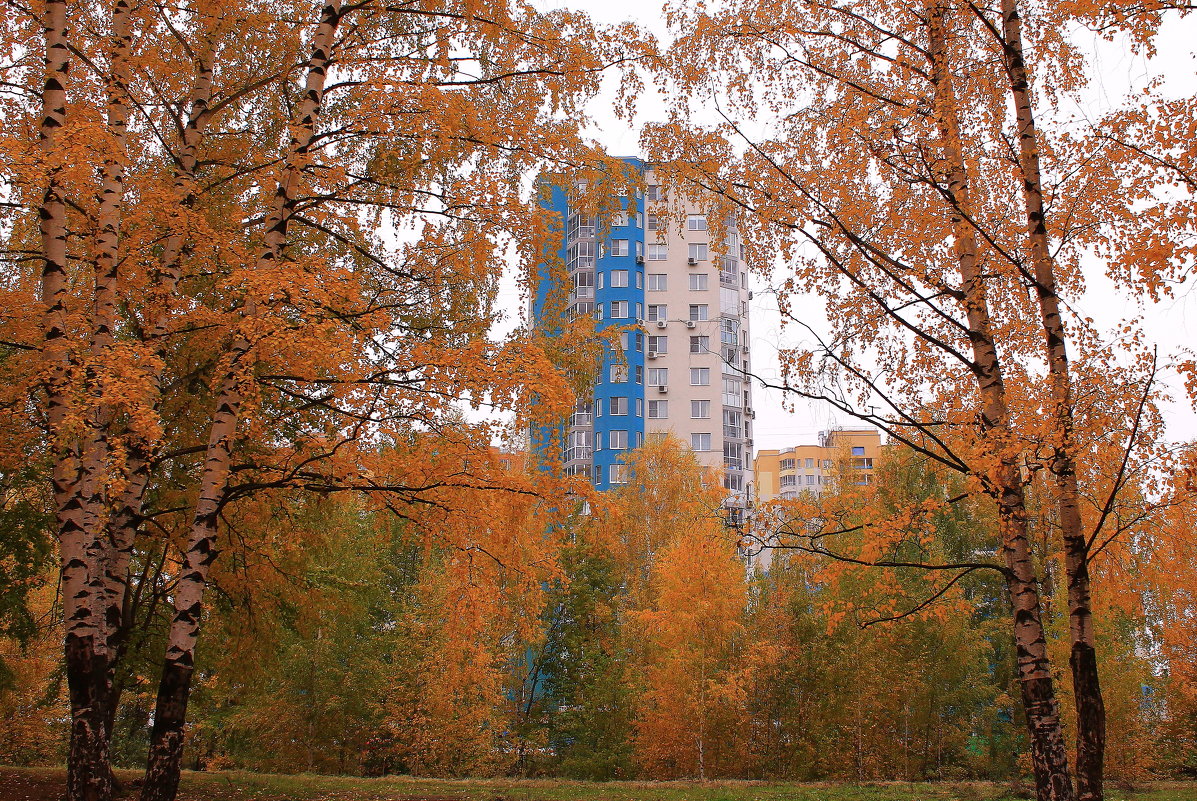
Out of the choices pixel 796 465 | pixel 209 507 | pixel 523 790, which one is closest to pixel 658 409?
pixel 523 790

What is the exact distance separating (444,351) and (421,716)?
18468 millimetres

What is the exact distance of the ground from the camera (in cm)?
1251

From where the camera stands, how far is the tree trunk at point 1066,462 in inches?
210

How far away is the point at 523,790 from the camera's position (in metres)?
16.4

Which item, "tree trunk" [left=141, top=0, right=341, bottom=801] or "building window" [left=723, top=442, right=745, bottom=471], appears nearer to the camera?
"tree trunk" [left=141, top=0, right=341, bottom=801]

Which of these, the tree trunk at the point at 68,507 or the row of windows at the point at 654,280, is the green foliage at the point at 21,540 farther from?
the row of windows at the point at 654,280

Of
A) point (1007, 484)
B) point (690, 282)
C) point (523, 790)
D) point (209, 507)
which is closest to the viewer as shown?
point (1007, 484)

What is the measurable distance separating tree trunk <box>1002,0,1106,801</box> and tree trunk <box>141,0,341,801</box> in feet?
17.7

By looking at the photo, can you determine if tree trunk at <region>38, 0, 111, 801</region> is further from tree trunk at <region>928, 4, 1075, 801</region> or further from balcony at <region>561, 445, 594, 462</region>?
balcony at <region>561, 445, 594, 462</region>

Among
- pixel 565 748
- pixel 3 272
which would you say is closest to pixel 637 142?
pixel 3 272

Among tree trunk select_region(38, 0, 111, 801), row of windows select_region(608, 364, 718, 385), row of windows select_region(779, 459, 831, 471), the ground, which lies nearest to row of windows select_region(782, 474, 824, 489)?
row of windows select_region(779, 459, 831, 471)

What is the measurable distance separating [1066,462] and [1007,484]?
42 cm

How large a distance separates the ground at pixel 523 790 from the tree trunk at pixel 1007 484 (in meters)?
10.2

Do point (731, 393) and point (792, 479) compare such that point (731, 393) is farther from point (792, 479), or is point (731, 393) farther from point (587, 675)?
point (792, 479)
